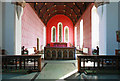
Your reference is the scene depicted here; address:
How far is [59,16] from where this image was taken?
20.2 m

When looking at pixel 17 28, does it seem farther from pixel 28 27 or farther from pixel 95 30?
pixel 95 30

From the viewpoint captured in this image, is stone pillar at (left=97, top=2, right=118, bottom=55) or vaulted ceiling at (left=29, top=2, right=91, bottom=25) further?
vaulted ceiling at (left=29, top=2, right=91, bottom=25)

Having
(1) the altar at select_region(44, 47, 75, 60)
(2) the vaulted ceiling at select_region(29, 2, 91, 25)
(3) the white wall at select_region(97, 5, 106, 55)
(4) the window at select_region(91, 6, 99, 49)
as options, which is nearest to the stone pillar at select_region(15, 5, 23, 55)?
(1) the altar at select_region(44, 47, 75, 60)

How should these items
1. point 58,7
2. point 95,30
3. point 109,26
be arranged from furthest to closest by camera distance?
point 58,7 → point 95,30 → point 109,26

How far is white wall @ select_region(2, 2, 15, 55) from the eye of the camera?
21.0 feet

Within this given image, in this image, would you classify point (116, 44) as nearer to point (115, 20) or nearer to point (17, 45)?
point (115, 20)

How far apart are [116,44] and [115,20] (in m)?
1.24

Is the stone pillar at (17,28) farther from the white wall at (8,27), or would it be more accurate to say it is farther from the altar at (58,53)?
the altar at (58,53)

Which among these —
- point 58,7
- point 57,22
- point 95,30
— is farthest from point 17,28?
point 57,22

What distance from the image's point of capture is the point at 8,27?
6.54 meters

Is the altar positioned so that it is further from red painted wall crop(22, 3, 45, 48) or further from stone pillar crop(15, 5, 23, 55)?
stone pillar crop(15, 5, 23, 55)

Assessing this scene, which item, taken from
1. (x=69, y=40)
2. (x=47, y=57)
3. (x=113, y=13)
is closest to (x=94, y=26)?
(x=113, y=13)

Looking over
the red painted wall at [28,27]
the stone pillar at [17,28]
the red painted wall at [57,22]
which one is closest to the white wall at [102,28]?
the stone pillar at [17,28]

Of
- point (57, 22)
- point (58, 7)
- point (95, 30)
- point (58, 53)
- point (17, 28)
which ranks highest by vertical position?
point (58, 7)
